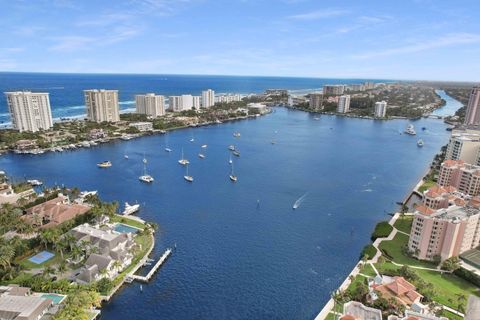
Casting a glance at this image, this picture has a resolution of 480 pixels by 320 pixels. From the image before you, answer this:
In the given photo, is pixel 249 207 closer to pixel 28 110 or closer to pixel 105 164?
pixel 105 164

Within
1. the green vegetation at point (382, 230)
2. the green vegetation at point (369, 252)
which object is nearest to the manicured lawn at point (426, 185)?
the green vegetation at point (382, 230)

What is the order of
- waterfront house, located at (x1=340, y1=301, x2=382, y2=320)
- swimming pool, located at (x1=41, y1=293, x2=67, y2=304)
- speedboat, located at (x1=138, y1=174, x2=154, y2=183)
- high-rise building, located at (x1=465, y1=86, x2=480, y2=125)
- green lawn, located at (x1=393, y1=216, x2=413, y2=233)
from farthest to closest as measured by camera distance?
high-rise building, located at (x1=465, y1=86, x2=480, y2=125) < speedboat, located at (x1=138, y1=174, x2=154, y2=183) < green lawn, located at (x1=393, y1=216, x2=413, y2=233) < swimming pool, located at (x1=41, y1=293, x2=67, y2=304) < waterfront house, located at (x1=340, y1=301, x2=382, y2=320)

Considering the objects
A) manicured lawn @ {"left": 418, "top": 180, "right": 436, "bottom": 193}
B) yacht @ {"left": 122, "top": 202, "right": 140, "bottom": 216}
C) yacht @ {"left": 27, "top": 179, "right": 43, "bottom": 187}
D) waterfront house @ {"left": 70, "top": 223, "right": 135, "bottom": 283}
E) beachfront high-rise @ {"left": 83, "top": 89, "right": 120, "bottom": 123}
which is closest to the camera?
waterfront house @ {"left": 70, "top": 223, "right": 135, "bottom": 283}

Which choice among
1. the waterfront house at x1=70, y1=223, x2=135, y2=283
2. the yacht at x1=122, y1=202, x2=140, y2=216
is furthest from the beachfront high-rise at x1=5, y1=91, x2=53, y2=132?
the waterfront house at x1=70, y1=223, x2=135, y2=283

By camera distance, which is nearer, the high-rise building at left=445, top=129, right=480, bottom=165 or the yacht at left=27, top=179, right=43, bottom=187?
the yacht at left=27, top=179, right=43, bottom=187

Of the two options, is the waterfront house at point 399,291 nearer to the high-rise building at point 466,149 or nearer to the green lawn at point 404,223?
the green lawn at point 404,223

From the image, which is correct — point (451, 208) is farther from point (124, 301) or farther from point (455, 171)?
point (124, 301)

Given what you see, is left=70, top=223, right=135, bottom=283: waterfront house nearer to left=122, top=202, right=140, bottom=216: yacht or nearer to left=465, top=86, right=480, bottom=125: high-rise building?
left=122, top=202, right=140, bottom=216: yacht

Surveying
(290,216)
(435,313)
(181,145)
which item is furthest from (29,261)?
(181,145)

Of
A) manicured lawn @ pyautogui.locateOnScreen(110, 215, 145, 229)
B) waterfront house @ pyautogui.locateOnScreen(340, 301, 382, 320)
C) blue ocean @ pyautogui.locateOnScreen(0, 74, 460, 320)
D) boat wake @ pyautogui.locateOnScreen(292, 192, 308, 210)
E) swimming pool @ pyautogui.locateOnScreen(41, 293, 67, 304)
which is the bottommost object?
blue ocean @ pyautogui.locateOnScreen(0, 74, 460, 320)
